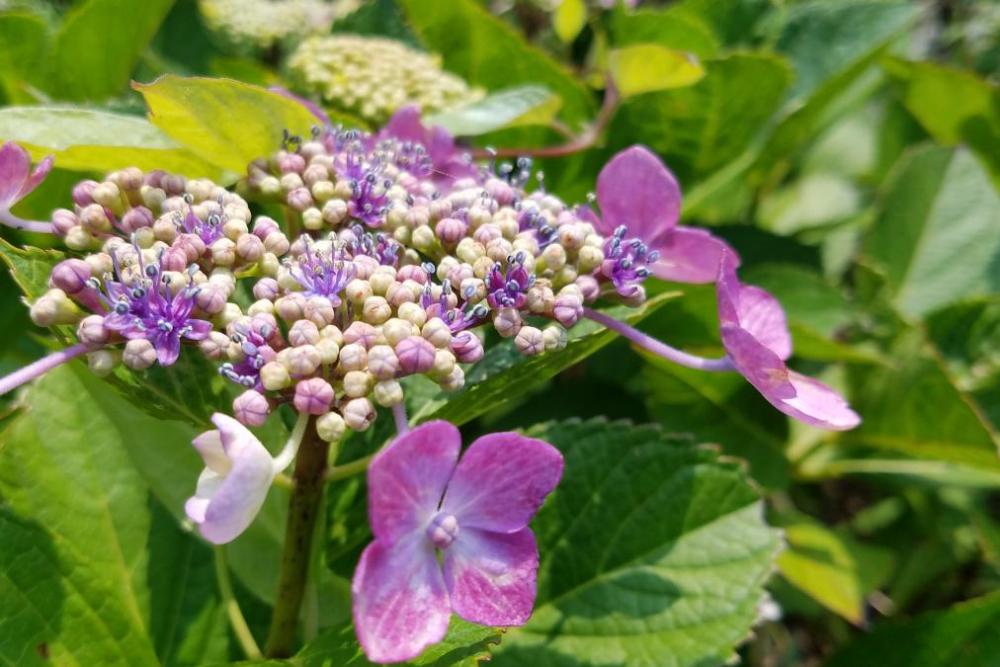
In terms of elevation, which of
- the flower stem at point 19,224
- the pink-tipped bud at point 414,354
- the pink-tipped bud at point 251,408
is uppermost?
the flower stem at point 19,224

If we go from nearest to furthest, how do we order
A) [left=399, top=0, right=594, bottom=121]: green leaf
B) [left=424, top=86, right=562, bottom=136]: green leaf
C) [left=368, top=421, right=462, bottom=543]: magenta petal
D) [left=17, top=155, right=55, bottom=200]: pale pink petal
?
[left=368, top=421, right=462, bottom=543]: magenta petal < [left=17, top=155, right=55, bottom=200]: pale pink petal < [left=424, top=86, right=562, bottom=136]: green leaf < [left=399, top=0, right=594, bottom=121]: green leaf

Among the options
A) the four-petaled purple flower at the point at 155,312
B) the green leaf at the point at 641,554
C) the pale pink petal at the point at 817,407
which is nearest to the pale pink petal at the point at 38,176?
the four-petaled purple flower at the point at 155,312

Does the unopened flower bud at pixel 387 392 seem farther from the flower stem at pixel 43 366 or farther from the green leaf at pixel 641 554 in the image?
the green leaf at pixel 641 554

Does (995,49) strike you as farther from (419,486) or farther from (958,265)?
(419,486)

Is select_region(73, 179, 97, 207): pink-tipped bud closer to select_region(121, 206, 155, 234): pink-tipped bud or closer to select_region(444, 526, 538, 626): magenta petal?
select_region(121, 206, 155, 234): pink-tipped bud

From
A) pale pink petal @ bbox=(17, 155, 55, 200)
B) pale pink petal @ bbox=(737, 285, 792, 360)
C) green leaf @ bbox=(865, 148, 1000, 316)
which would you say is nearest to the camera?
pale pink petal @ bbox=(17, 155, 55, 200)

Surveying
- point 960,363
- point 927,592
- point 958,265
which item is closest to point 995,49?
point 958,265

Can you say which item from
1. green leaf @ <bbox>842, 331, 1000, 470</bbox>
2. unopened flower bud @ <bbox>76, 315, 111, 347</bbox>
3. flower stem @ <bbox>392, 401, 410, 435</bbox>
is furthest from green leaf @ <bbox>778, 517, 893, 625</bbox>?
unopened flower bud @ <bbox>76, 315, 111, 347</bbox>
